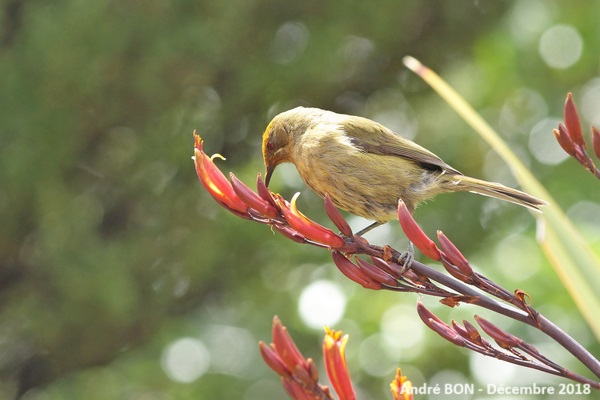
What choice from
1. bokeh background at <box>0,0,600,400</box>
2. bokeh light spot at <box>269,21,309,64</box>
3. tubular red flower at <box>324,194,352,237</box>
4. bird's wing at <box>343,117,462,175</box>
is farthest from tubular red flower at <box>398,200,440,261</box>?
bokeh light spot at <box>269,21,309,64</box>

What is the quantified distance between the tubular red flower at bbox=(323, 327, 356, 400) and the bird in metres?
1.06

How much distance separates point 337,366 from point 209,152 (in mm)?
3766

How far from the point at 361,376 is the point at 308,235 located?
10.4 ft

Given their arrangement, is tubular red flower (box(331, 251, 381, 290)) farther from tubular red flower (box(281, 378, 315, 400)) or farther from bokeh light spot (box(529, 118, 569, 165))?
bokeh light spot (box(529, 118, 569, 165))

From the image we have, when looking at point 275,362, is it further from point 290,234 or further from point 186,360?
point 186,360

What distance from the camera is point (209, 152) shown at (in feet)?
16.6

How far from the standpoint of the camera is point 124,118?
506 centimetres

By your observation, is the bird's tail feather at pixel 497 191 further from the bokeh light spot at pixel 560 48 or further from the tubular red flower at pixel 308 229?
the bokeh light spot at pixel 560 48

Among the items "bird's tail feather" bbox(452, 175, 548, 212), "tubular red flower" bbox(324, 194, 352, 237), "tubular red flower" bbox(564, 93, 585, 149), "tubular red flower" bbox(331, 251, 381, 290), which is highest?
"tubular red flower" bbox(564, 93, 585, 149)

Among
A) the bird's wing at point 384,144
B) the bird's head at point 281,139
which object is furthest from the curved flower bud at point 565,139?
the bird's head at point 281,139

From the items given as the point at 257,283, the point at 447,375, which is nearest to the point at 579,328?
the point at 447,375

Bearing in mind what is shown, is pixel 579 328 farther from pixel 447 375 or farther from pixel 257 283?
pixel 257 283

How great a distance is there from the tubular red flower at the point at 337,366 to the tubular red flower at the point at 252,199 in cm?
27

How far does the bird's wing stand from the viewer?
2.66m
